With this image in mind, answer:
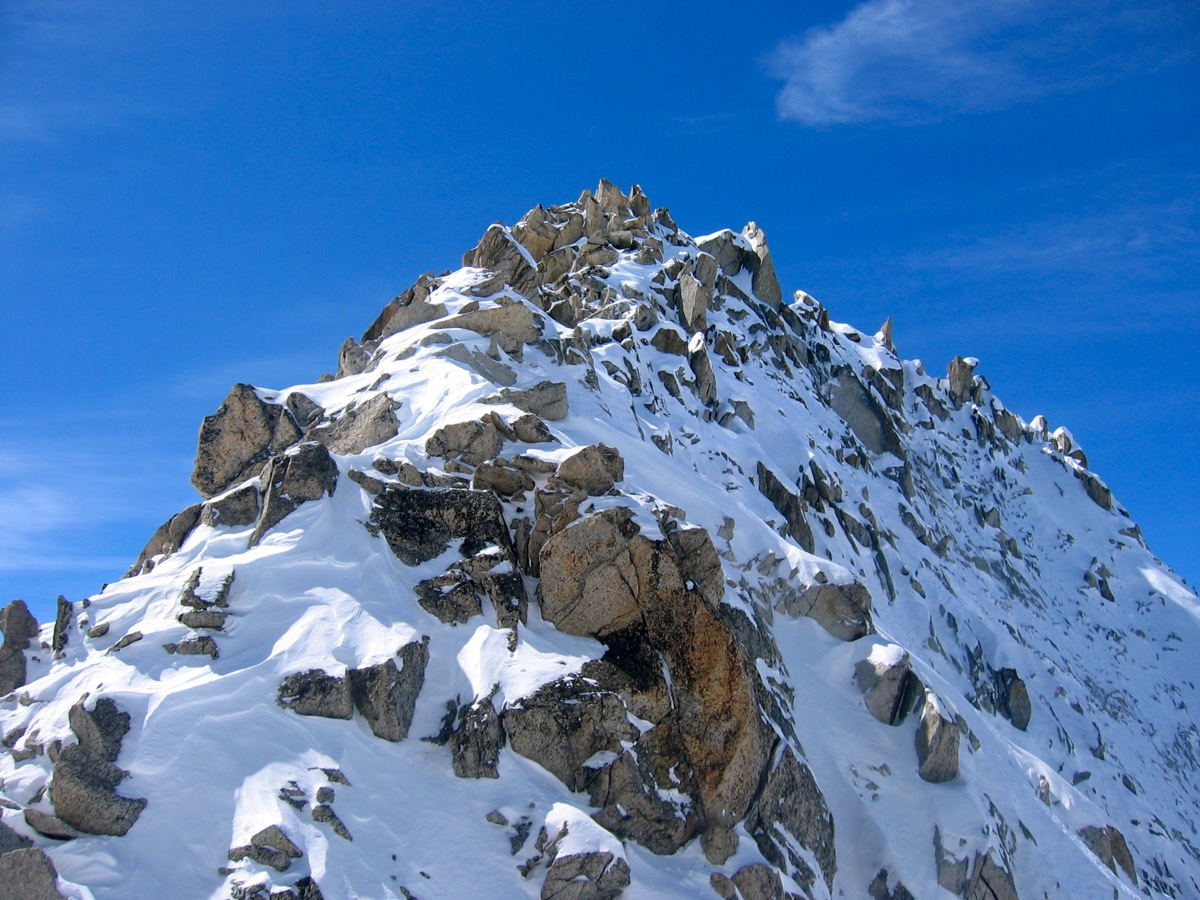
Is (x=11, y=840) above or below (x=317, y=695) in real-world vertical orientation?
below

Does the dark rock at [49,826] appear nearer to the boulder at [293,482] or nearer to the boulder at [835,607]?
the boulder at [293,482]

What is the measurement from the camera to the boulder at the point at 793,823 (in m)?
19.1

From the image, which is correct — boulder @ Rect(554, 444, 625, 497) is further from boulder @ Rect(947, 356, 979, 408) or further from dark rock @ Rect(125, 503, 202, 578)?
boulder @ Rect(947, 356, 979, 408)

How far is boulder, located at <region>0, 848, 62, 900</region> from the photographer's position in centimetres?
1265

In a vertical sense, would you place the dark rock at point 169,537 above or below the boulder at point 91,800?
above

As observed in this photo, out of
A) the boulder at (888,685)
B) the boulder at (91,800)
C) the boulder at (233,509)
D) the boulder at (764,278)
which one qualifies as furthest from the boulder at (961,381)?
the boulder at (91,800)

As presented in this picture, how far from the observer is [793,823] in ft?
66.4

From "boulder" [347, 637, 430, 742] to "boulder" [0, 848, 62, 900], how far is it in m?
5.69

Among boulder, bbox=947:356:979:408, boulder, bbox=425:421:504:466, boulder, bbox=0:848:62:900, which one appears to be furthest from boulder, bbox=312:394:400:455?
boulder, bbox=947:356:979:408

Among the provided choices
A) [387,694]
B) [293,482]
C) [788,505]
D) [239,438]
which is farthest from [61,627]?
[788,505]

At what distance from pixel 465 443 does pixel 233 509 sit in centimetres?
575

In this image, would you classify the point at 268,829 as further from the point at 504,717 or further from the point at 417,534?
the point at 417,534

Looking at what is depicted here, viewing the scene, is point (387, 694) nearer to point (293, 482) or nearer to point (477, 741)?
point (477, 741)

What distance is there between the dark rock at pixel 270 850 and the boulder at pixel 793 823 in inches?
350
